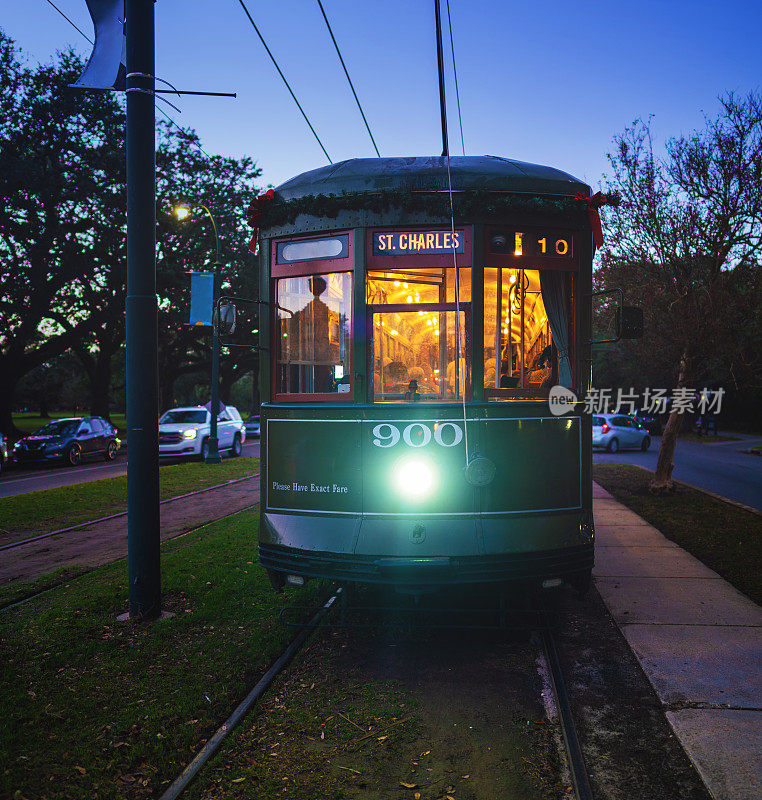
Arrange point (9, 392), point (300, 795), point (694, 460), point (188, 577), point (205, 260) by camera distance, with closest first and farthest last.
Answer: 1. point (300, 795)
2. point (188, 577)
3. point (694, 460)
4. point (9, 392)
5. point (205, 260)

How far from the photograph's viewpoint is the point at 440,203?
5.34m

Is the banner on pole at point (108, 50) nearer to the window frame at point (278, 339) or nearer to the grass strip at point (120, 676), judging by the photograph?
the window frame at point (278, 339)

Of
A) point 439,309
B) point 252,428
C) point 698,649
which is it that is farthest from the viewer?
point 252,428

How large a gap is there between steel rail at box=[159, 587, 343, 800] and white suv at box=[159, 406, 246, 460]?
16.9 meters

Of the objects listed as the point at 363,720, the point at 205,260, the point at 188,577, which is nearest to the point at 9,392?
the point at 205,260

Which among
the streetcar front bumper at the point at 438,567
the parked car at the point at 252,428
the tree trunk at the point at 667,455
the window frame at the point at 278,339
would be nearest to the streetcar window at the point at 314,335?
the window frame at the point at 278,339

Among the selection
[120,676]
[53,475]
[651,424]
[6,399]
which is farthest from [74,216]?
[651,424]

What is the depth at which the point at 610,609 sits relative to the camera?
636 centimetres

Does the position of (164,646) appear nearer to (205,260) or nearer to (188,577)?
(188,577)

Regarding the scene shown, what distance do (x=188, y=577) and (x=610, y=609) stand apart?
418 cm

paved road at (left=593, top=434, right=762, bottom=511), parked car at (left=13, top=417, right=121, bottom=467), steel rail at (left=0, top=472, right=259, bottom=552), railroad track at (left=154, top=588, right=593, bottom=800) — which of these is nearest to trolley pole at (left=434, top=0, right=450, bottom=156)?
railroad track at (left=154, top=588, right=593, bottom=800)

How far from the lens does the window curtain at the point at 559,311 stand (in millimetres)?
5609

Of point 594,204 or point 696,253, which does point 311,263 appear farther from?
point 696,253

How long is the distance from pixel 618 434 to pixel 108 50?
Answer: 25118 mm
